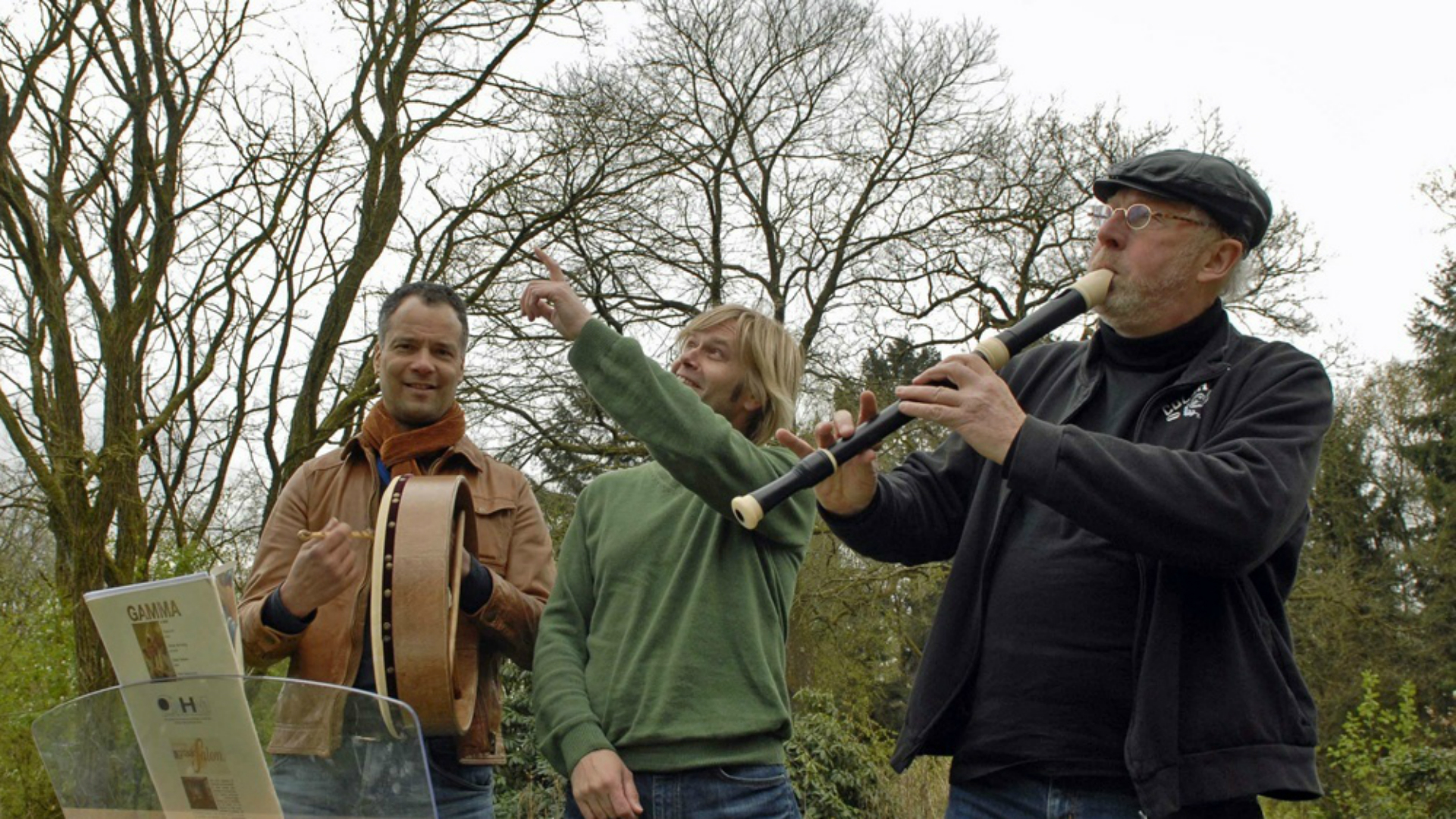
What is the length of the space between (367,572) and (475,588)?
10.0 inches

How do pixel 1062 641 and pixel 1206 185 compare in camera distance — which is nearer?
pixel 1062 641

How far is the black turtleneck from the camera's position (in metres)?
2.00

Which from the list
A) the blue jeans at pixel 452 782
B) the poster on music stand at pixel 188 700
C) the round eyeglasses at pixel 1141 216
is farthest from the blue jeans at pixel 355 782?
the round eyeglasses at pixel 1141 216

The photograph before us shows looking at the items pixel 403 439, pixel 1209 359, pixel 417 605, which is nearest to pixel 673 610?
pixel 417 605

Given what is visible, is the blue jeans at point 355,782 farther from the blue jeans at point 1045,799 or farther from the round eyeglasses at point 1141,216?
the round eyeglasses at point 1141,216

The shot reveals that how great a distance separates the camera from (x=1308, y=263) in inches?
599

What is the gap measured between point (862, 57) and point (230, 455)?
961 cm

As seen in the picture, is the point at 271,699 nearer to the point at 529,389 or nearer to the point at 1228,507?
the point at 1228,507

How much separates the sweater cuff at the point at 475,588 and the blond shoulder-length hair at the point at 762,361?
2.26 ft

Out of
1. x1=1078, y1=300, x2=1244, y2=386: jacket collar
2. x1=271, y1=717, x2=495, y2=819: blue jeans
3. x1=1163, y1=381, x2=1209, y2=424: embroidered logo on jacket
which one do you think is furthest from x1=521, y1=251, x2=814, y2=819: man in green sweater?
x1=271, y1=717, x2=495, y2=819: blue jeans

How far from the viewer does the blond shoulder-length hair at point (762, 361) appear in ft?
9.62

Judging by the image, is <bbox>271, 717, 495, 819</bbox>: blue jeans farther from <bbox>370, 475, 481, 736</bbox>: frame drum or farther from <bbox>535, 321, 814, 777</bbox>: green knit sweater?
<bbox>535, 321, 814, 777</bbox>: green knit sweater

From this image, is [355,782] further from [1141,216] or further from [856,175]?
[856,175]

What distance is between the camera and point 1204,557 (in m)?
1.87
